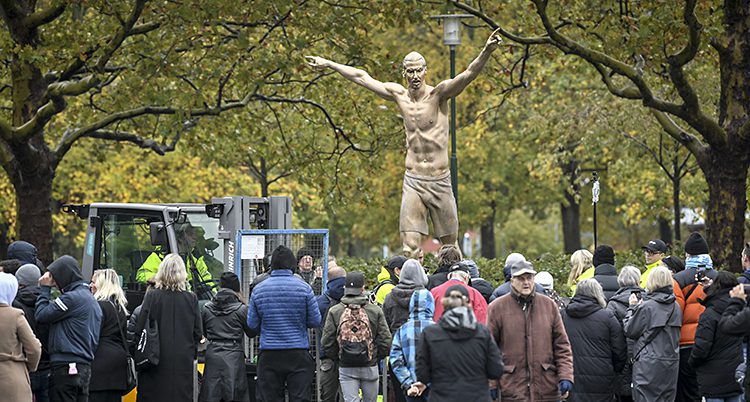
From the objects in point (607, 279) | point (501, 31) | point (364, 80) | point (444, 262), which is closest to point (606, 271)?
point (607, 279)

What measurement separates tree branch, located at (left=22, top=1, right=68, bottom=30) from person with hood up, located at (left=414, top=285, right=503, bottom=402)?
12803 millimetres

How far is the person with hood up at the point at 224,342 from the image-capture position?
1273cm

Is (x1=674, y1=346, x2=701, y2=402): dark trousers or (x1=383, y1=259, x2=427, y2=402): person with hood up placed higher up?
(x1=383, y1=259, x2=427, y2=402): person with hood up

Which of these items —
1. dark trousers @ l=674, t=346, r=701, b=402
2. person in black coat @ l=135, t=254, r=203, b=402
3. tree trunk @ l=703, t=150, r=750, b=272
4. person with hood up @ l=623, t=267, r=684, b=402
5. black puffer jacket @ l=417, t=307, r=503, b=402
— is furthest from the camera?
tree trunk @ l=703, t=150, r=750, b=272

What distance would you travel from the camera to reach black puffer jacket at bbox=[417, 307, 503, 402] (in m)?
9.27

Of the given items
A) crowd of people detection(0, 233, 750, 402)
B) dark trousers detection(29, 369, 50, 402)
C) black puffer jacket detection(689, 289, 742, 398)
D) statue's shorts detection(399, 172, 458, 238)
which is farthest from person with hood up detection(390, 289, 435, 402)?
statue's shorts detection(399, 172, 458, 238)

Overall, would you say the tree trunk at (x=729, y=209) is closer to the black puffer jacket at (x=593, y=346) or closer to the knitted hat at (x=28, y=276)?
the black puffer jacket at (x=593, y=346)

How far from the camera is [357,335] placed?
1206cm

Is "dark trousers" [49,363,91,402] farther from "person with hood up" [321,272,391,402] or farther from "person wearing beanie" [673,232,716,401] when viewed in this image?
"person wearing beanie" [673,232,716,401]

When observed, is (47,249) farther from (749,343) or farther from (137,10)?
(749,343)

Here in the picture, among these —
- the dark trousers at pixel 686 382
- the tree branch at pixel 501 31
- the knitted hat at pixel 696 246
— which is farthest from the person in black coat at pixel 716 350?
the tree branch at pixel 501 31

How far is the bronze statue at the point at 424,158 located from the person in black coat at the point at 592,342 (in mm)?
4518

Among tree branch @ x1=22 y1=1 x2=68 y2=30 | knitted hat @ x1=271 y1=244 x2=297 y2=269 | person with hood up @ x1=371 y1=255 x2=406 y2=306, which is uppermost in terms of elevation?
tree branch @ x1=22 y1=1 x2=68 y2=30

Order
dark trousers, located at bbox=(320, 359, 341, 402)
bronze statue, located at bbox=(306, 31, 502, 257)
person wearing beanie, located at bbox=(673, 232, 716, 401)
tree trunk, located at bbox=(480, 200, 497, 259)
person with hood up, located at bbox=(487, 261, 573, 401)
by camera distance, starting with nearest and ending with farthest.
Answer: person with hood up, located at bbox=(487, 261, 573, 401)
person wearing beanie, located at bbox=(673, 232, 716, 401)
dark trousers, located at bbox=(320, 359, 341, 402)
bronze statue, located at bbox=(306, 31, 502, 257)
tree trunk, located at bbox=(480, 200, 497, 259)
